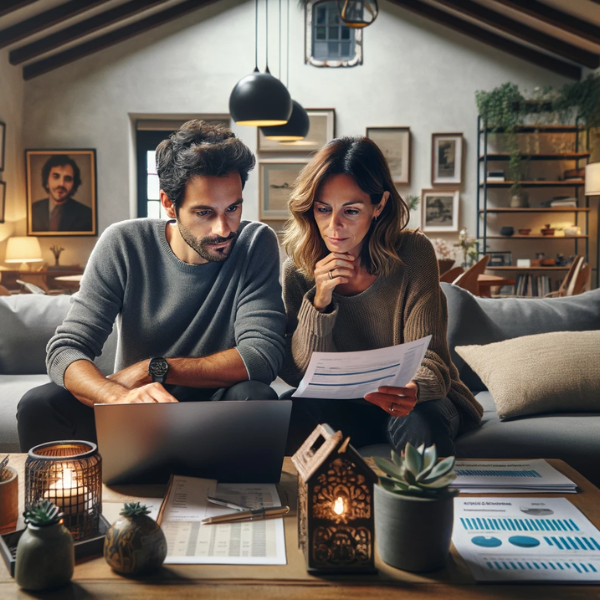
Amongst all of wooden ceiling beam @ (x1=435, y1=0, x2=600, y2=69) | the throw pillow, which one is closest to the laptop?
the throw pillow

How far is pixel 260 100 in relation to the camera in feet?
11.8

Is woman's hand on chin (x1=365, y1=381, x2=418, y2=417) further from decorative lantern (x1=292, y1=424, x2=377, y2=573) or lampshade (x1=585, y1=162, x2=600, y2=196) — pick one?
lampshade (x1=585, y1=162, x2=600, y2=196)

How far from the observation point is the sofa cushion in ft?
7.50

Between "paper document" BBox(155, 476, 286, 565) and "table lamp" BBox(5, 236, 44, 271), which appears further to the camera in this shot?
"table lamp" BBox(5, 236, 44, 271)

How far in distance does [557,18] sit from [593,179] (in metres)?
1.46

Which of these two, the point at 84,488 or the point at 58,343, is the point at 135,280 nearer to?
the point at 58,343

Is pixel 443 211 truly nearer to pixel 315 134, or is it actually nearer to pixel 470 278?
pixel 315 134

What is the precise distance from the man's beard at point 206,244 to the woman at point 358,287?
18cm

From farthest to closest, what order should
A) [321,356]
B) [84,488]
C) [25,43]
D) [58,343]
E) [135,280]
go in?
[25,43] < [135,280] < [58,343] < [321,356] < [84,488]

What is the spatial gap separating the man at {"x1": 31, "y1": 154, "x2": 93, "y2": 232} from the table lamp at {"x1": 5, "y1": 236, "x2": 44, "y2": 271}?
49cm

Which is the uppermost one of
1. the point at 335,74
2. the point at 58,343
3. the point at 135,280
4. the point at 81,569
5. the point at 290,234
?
the point at 335,74

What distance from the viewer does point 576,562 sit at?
3.06 feet

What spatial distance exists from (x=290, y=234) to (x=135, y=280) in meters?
0.45

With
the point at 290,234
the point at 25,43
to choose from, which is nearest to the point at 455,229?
the point at 25,43
